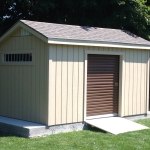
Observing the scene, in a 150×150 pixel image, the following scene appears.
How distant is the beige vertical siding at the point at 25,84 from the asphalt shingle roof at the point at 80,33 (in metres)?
0.37

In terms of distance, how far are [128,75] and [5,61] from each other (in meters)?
3.75

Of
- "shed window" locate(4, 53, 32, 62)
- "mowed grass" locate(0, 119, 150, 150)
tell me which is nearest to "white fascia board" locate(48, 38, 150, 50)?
"shed window" locate(4, 53, 32, 62)

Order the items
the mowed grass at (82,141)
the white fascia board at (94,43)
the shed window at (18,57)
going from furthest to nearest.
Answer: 1. the shed window at (18,57)
2. the white fascia board at (94,43)
3. the mowed grass at (82,141)

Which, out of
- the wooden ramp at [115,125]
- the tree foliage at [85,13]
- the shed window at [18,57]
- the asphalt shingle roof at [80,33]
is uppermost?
the tree foliage at [85,13]

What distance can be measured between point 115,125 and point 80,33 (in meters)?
2.77

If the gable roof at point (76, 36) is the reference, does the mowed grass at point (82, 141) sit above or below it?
below

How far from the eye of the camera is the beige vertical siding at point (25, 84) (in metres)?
9.93

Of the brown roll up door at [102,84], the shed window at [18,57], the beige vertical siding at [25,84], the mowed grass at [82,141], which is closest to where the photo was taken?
the mowed grass at [82,141]

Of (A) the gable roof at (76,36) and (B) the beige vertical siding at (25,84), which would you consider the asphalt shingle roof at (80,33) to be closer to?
(A) the gable roof at (76,36)

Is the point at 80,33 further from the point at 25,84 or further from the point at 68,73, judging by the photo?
the point at 25,84

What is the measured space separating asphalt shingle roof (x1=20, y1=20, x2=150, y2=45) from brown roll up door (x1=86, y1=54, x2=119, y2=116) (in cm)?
54

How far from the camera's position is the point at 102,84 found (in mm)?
11227

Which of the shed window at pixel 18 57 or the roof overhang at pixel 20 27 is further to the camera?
the shed window at pixel 18 57

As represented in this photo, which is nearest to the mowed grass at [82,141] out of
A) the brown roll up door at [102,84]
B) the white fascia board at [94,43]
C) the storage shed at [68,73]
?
the storage shed at [68,73]
